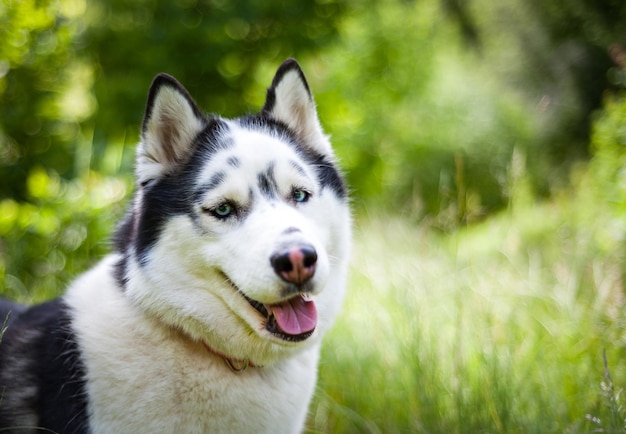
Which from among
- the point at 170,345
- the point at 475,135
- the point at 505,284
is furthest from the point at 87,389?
the point at 475,135

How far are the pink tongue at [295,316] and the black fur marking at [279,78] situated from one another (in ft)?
3.23

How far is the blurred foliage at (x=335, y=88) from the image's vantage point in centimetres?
460

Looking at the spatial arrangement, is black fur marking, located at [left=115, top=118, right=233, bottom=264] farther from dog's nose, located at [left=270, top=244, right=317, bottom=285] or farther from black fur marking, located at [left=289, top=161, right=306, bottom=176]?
dog's nose, located at [left=270, top=244, right=317, bottom=285]

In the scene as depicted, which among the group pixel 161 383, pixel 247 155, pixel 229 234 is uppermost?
pixel 247 155

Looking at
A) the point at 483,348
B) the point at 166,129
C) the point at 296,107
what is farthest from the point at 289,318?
the point at 483,348

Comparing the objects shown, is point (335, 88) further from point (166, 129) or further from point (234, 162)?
point (234, 162)

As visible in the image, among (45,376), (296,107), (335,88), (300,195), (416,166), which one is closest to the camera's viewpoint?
(45,376)

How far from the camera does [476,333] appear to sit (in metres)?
3.58

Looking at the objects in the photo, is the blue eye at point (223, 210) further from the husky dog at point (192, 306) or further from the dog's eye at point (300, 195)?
the dog's eye at point (300, 195)

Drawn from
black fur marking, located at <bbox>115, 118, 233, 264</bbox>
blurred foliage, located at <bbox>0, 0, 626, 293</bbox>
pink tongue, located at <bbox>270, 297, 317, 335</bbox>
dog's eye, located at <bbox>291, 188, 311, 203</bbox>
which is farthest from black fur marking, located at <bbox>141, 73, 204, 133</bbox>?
blurred foliage, located at <bbox>0, 0, 626, 293</bbox>

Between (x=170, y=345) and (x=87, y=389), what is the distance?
0.35m

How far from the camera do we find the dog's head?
2215 mm

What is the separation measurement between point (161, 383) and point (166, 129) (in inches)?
41.2

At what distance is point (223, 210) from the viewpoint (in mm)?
2391
